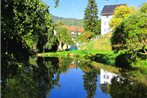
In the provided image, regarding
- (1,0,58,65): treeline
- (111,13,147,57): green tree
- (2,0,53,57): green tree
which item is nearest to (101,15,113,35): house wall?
(111,13,147,57): green tree

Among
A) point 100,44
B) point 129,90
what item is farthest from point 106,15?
point 129,90

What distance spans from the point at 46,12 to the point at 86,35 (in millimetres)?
91540

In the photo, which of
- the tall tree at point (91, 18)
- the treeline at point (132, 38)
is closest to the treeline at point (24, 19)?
the treeline at point (132, 38)

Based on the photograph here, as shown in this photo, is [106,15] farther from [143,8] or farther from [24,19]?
[24,19]

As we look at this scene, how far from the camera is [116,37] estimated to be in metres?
52.5

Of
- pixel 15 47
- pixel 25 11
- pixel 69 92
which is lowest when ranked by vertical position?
pixel 69 92

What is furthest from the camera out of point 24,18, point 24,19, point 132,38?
point 132,38

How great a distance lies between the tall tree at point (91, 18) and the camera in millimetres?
122375

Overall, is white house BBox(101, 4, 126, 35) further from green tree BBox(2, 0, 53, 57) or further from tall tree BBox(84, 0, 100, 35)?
green tree BBox(2, 0, 53, 57)

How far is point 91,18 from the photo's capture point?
12394 cm

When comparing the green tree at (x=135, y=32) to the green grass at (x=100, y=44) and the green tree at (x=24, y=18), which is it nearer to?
the green tree at (x=24, y=18)

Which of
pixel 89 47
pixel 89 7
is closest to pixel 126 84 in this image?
pixel 89 47

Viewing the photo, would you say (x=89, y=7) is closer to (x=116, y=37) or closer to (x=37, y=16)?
(x=116, y=37)

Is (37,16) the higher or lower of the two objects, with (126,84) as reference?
higher
